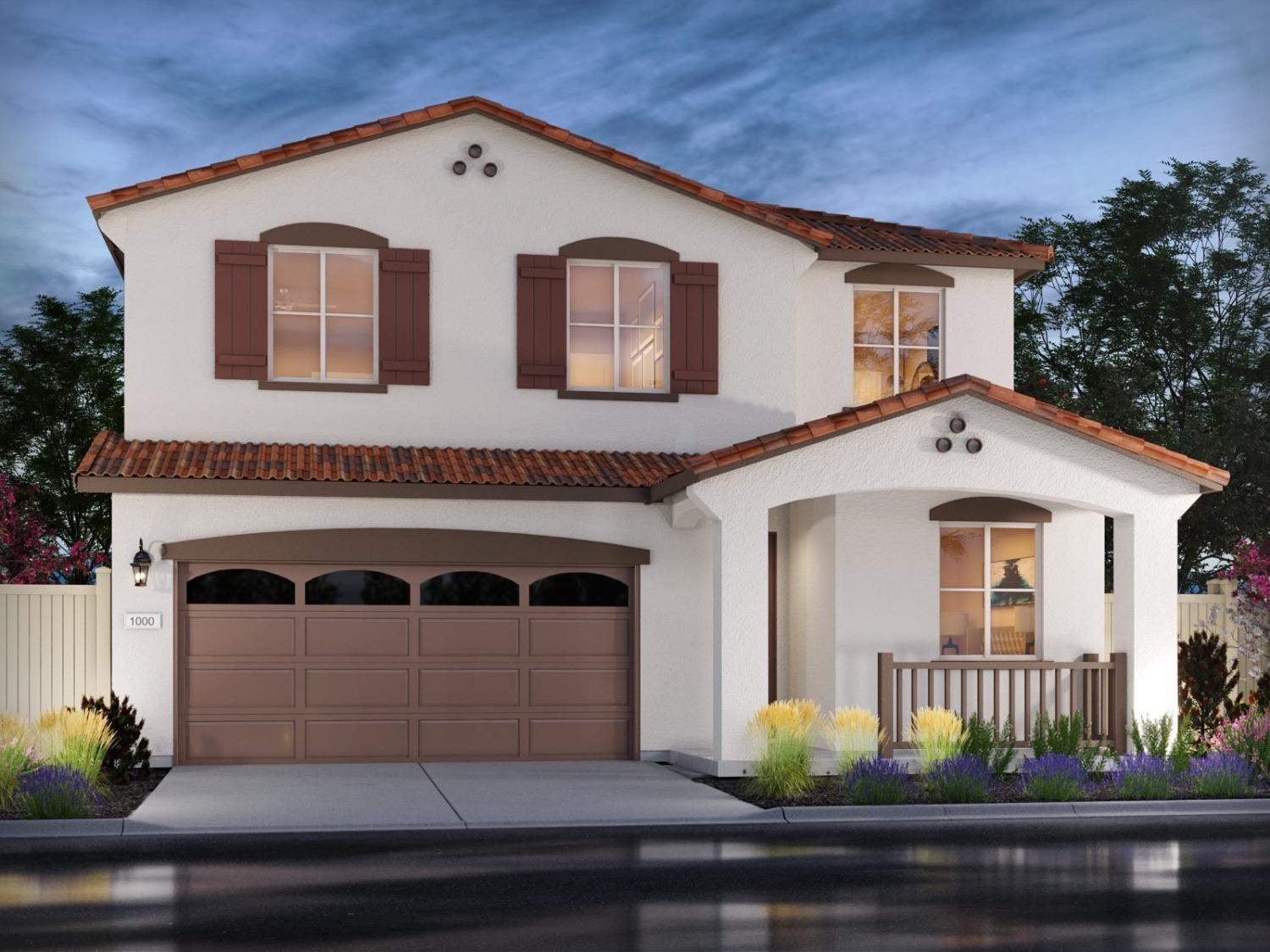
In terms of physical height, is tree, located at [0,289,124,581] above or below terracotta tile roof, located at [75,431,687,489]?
above

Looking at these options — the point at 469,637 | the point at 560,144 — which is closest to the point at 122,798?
the point at 469,637

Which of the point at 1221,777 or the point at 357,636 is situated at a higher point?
the point at 357,636

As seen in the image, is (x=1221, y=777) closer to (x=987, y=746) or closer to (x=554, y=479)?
Answer: (x=987, y=746)

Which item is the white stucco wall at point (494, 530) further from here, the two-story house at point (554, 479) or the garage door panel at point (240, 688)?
the garage door panel at point (240, 688)

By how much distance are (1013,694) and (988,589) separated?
5.48 feet

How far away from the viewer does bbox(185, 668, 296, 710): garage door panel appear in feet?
57.7

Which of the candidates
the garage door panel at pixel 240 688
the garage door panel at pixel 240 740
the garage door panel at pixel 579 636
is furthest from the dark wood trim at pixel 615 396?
the garage door panel at pixel 240 740

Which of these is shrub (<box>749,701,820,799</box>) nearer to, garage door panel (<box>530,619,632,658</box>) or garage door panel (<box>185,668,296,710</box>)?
garage door panel (<box>530,619,632,658</box>)

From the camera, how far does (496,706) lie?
18172mm

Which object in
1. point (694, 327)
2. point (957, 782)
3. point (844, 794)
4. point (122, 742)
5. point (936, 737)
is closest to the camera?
point (957, 782)

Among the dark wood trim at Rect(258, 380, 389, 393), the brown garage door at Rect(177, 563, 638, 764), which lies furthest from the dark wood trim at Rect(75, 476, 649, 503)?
the dark wood trim at Rect(258, 380, 389, 393)

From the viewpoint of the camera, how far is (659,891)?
34.9ft

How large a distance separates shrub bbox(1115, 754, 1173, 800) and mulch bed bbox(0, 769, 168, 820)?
9514 mm

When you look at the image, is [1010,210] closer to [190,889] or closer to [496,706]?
A: [496,706]
